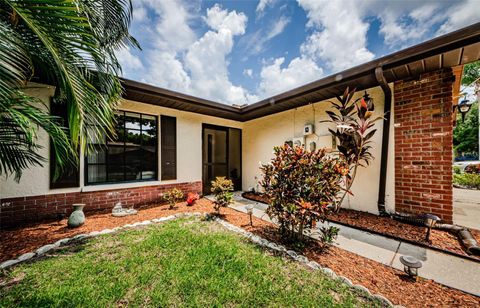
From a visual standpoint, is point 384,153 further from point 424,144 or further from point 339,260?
point 339,260

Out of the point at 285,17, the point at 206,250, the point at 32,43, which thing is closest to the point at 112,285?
the point at 206,250

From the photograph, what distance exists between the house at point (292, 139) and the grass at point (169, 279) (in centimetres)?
185

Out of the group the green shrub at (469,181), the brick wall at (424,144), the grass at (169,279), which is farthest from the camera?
the green shrub at (469,181)

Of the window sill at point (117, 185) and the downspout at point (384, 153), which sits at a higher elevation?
the downspout at point (384, 153)

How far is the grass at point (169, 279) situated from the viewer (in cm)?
160

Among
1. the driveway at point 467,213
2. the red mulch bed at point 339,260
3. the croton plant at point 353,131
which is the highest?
the croton plant at point 353,131

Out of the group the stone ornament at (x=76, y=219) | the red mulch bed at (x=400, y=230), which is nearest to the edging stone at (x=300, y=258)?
the red mulch bed at (x=400, y=230)

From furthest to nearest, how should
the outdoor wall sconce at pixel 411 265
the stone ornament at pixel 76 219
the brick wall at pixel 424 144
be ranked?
1. the stone ornament at pixel 76 219
2. the brick wall at pixel 424 144
3. the outdoor wall sconce at pixel 411 265

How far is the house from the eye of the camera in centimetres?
308

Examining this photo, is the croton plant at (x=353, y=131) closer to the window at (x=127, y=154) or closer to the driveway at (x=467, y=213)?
the driveway at (x=467, y=213)

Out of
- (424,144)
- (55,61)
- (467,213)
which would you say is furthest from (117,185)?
(467,213)

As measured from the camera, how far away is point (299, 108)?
535cm

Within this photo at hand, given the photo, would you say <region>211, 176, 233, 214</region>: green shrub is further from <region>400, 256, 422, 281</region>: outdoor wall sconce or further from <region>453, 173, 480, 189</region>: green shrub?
<region>453, 173, 480, 189</region>: green shrub

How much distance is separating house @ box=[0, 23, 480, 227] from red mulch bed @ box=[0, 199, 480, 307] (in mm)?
743
